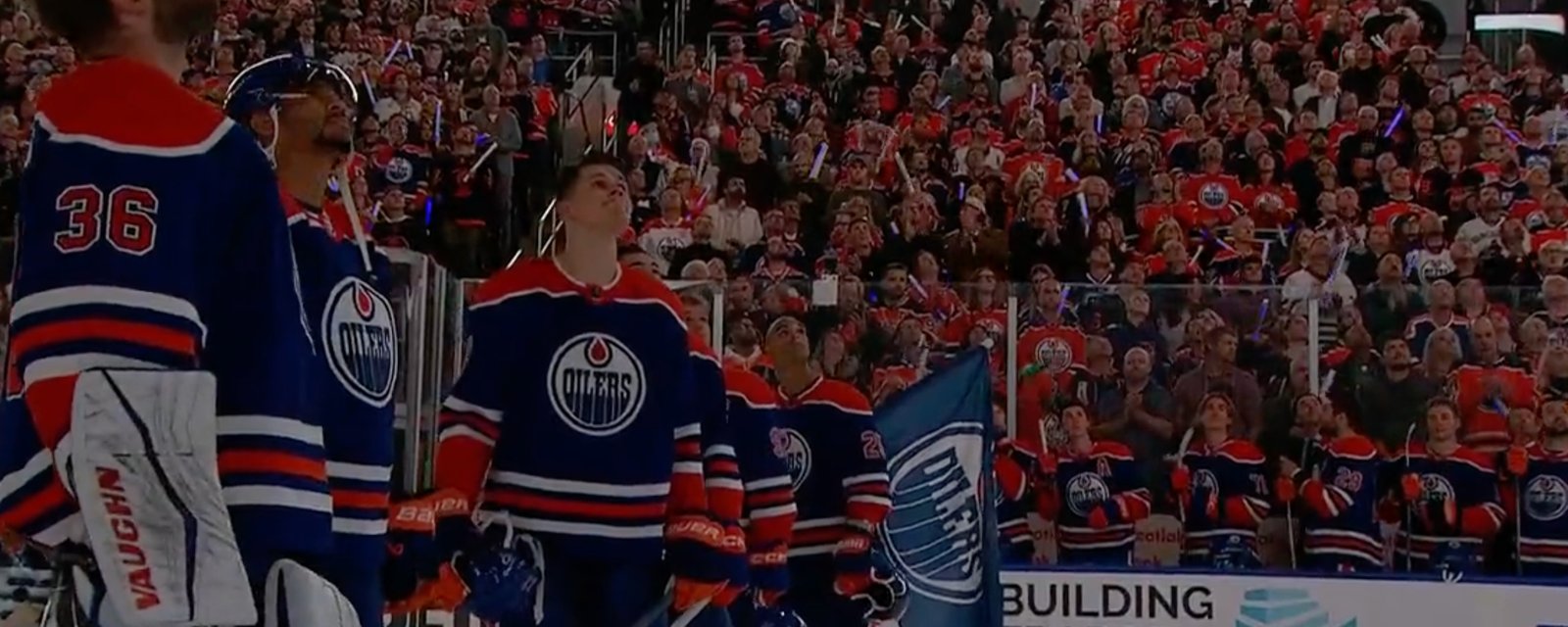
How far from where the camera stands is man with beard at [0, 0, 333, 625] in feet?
5.41

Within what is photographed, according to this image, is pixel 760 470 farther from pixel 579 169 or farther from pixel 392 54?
pixel 392 54

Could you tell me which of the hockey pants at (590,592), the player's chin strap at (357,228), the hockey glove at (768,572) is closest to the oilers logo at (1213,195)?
the hockey glove at (768,572)

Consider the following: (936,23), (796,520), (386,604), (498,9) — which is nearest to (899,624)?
(796,520)

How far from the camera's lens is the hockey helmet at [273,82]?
8.87 feet

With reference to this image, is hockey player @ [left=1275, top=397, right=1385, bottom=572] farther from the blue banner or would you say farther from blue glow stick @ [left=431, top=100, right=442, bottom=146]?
blue glow stick @ [left=431, top=100, right=442, bottom=146]

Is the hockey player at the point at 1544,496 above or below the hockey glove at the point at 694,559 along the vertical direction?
below

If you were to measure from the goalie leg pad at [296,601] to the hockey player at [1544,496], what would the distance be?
5522mm

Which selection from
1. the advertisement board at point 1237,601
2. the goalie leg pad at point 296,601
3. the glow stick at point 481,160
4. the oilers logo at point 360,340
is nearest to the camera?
the goalie leg pad at point 296,601

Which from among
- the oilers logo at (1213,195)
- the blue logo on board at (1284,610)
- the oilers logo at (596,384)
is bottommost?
the blue logo on board at (1284,610)

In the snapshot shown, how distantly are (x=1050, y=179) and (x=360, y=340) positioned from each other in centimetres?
708

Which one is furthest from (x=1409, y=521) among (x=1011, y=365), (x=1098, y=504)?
(x=1011, y=365)

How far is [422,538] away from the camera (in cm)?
323

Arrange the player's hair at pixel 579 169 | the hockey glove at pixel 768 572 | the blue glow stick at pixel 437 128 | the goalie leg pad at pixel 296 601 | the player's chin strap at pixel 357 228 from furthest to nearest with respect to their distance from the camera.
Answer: the blue glow stick at pixel 437 128 < the hockey glove at pixel 768 572 < the player's hair at pixel 579 169 < the player's chin strap at pixel 357 228 < the goalie leg pad at pixel 296 601

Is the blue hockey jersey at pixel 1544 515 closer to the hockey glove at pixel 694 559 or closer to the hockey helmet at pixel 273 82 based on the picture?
the hockey glove at pixel 694 559
